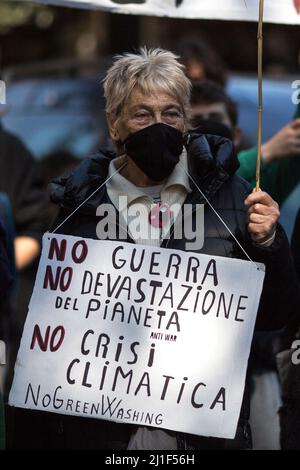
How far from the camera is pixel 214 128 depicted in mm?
5316

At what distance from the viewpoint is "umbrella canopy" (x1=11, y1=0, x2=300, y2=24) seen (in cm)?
495

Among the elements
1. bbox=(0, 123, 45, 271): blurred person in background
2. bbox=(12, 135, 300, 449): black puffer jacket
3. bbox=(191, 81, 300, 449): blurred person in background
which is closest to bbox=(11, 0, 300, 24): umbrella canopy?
bbox=(191, 81, 300, 449): blurred person in background

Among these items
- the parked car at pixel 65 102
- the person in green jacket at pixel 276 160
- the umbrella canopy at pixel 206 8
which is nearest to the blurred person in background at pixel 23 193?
the person in green jacket at pixel 276 160

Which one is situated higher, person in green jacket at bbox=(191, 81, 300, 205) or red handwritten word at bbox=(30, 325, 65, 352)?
person in green jacket at bbox=(191, 81, 300, 205)

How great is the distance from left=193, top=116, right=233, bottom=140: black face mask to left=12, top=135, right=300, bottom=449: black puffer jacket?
33.1 inches

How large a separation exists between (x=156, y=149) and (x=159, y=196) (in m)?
0.21

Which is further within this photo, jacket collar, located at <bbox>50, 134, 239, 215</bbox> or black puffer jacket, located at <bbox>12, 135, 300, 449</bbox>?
jacket collar, located at <bbox>50, 134, 239, 215</bbox>

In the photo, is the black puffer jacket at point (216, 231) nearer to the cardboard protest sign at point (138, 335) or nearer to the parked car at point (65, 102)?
the cardboard protest sign at point (138, 335)

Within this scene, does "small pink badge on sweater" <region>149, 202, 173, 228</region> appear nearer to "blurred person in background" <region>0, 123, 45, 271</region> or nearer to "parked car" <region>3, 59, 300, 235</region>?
"blurred person in background" <region>0, 123, 45, 271</region>

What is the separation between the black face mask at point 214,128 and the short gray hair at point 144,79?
85cm

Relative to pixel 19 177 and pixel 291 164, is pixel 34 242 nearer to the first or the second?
pixel 19 177

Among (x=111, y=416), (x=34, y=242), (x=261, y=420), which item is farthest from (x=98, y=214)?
(x=34, y=242)

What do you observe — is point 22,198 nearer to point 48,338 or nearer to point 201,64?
point 201,64

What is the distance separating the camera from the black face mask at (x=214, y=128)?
525 centimetres
